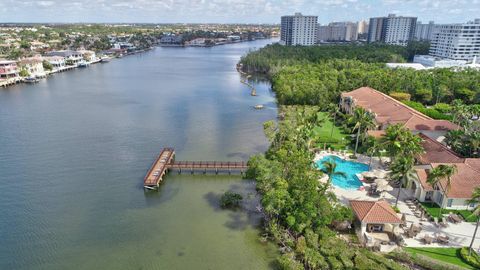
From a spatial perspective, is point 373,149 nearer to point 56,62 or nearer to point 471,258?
point 471,258

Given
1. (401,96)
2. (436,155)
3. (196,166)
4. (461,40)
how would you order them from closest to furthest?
(436,155) → (196,166) → (401,96) → (461,40)

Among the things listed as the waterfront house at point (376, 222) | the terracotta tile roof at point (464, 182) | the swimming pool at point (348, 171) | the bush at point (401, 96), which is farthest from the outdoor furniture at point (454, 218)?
the bush at point (401, 96)

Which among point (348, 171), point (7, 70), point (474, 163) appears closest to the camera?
point (474, 163)

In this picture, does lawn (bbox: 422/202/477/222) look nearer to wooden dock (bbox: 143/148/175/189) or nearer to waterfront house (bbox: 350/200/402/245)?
waterfront house (bbox: 350/200/402/245)

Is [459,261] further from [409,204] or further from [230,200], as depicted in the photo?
[230,200]

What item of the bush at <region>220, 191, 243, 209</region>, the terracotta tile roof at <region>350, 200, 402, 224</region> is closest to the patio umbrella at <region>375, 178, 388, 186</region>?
the terracotta tile roof at <region>350, 200, 402, 224</region>

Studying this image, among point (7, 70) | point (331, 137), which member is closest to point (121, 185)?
point (331, 137)
